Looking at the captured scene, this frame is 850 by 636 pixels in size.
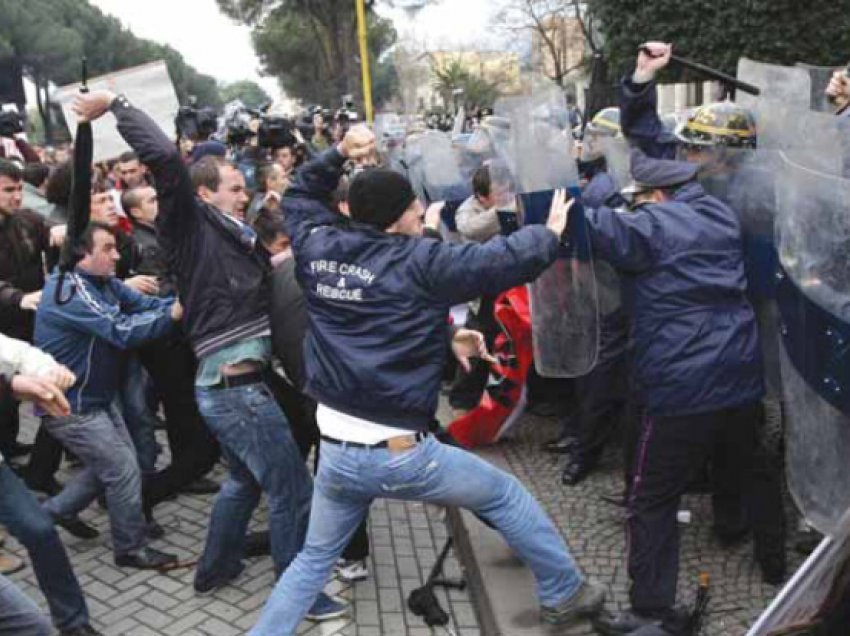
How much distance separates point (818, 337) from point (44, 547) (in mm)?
2817

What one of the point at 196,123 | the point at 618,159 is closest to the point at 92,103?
the point at 618,159

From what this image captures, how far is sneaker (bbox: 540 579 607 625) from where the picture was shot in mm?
3455

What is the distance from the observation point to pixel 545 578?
344cm

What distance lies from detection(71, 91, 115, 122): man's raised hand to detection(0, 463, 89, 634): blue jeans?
1383 mm

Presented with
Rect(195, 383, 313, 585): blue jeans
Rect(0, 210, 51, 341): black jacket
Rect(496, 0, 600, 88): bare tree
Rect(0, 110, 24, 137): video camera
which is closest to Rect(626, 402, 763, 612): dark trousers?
Rect(195, 383, 313, 585): blue jeans

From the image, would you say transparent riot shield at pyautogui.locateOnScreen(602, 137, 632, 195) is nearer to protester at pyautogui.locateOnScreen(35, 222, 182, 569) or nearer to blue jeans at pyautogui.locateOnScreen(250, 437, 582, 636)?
blue jeans at pyautogui.locateOnScreen(250, 437, 582, 636)

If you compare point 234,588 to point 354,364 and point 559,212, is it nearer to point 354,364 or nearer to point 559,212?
point 354,364

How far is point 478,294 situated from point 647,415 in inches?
35.4

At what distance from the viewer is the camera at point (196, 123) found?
9305 mm

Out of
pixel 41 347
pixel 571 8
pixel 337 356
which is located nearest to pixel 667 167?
pixel 337 356

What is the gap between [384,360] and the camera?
10.0 feet

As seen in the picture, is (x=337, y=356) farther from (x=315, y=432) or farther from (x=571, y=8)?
(x=571, y=8)

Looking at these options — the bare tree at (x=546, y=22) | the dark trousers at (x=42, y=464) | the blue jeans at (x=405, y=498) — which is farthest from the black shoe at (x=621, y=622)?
the bare tree at (x=546, y=22)

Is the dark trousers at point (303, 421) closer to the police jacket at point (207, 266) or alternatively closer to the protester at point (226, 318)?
the protester at point (226, 318)
